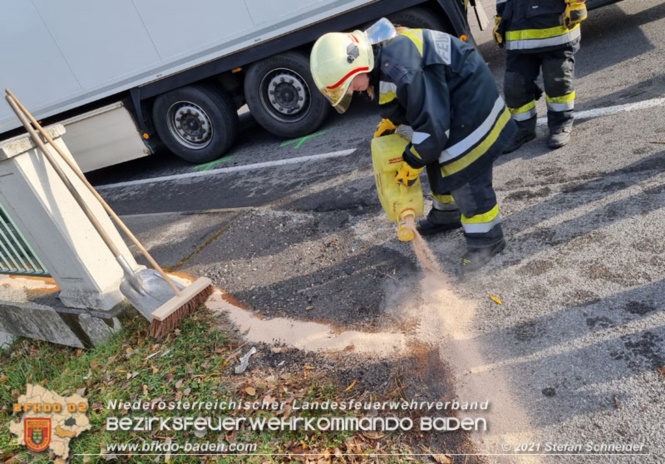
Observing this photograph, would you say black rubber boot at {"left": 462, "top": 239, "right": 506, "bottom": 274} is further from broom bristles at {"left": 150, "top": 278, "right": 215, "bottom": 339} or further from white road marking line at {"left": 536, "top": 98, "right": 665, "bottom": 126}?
white road marking line at {"left": 536, "top": 98, "right": 665, "bottom": 126}

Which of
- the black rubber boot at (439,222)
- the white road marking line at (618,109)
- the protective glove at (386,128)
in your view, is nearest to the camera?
the protective glove at (386,128)

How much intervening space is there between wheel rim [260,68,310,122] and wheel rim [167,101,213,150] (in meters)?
1.00

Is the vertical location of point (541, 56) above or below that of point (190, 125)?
below

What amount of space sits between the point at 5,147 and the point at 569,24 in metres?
4.14

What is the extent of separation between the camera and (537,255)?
9.71 ft

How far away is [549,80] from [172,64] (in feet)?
15.4

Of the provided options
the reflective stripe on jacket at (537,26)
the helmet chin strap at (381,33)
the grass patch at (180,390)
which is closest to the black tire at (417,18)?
Result: the reflective stripe on jacket at (537,26)

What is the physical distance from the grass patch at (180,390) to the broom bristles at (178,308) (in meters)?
0.07

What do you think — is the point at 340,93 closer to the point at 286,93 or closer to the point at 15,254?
the point at 15,254

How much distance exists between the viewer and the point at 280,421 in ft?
7.95

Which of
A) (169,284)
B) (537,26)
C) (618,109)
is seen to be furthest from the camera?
(618,109)

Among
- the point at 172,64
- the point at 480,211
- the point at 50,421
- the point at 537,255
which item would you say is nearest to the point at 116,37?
the point at 172,64

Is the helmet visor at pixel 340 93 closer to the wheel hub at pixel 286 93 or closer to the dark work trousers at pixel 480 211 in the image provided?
the dark work trousers at pixel 480 211

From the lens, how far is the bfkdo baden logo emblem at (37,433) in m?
2.94
